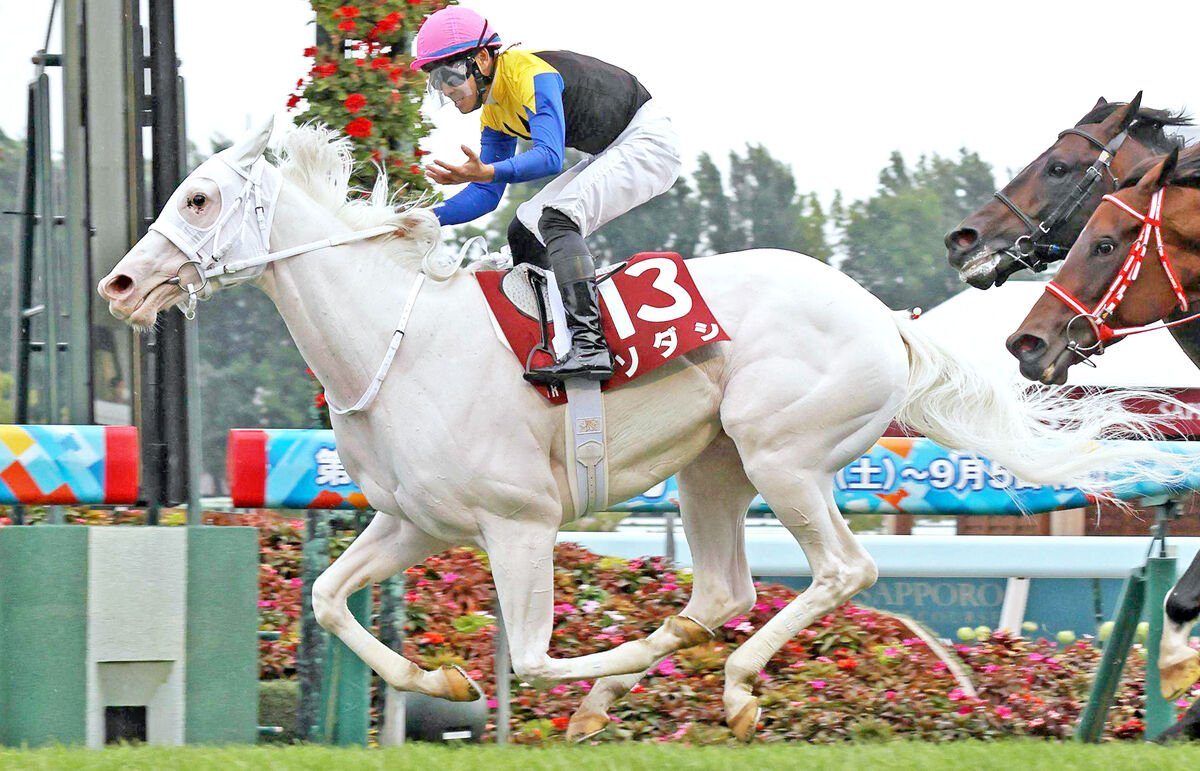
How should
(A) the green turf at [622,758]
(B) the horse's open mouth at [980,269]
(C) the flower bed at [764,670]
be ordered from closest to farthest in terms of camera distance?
(A) the green turf at [622,758] → (C) the flower bed at [764,670] → (B) the horse's open mouth at [980,269]

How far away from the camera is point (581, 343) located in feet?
14.7

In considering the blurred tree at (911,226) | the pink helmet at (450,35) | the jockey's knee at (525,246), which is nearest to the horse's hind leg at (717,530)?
the jockey's knee at (525,246)

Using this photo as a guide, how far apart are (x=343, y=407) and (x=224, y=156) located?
2.93ft

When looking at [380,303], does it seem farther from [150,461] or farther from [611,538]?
[611,538]

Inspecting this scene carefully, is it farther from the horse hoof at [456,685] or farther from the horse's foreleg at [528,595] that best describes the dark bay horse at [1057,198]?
the horse hoof at [456,685]

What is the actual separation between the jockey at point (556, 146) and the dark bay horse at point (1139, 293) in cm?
137

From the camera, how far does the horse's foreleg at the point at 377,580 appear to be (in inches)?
182

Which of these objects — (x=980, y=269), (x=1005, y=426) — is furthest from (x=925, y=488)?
(x=1005, y=426)

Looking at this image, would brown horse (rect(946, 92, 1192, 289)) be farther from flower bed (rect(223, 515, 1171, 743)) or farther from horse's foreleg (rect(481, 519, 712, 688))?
horse's foreleg (rect(481, 519, 712, 688))

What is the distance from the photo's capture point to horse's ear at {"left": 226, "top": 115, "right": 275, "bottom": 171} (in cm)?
459

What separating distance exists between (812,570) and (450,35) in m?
2.11

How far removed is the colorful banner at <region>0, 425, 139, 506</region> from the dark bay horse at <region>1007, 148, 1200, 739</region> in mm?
3126

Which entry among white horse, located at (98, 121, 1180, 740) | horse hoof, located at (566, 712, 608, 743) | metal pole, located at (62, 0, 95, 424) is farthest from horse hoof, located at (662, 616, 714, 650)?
metal pole, located at (62, 0, 95, 424)

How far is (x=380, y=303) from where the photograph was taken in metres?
4.65
